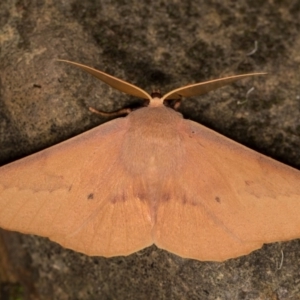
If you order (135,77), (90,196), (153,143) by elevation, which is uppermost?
(135,77)

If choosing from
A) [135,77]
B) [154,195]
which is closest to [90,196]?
[154,195]

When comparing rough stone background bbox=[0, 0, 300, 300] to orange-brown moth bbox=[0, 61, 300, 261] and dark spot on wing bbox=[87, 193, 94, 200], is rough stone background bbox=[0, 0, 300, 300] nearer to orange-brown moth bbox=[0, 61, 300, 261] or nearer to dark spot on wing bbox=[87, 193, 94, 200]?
orange-brown moth bbox=[0, 61, 300, 261]

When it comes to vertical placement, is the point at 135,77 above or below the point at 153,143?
above

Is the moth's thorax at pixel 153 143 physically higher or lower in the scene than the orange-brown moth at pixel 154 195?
higher

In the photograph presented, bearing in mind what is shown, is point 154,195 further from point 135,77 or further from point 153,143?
point 135,77

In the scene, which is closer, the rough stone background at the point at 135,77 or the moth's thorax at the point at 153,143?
the moth's thorax at the point at 153,143

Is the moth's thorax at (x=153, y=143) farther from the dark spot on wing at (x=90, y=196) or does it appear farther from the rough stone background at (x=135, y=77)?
the rough stone background at (x=135, y=77)

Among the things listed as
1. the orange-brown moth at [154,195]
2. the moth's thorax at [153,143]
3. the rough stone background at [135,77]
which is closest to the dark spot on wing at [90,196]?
the orange-brown moth at [154,195]

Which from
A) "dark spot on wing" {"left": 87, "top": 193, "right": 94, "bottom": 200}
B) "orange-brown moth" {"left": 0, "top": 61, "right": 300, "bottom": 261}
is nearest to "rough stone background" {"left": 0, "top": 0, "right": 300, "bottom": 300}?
"orange-brown moth" {"left": 0, "top": 61, "right": 300, "bottom": 261}
